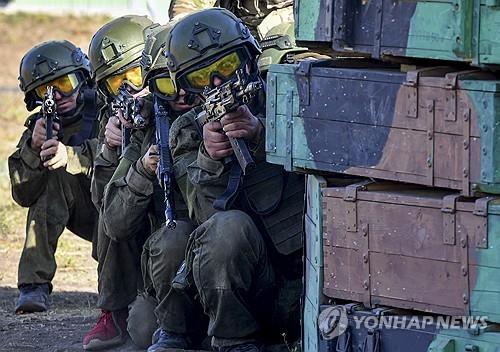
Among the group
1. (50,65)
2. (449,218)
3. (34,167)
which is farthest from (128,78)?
(449,218)

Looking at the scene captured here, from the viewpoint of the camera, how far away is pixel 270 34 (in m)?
6.99

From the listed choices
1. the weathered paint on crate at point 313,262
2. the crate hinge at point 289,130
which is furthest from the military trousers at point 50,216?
the crate hinge at point 289,130

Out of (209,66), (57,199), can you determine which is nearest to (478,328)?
(209,66)

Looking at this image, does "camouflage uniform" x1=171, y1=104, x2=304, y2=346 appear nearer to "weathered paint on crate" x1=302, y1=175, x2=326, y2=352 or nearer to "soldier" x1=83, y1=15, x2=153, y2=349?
"weathered paint on crate" x1=302, y1=175, x2=326, y2=352

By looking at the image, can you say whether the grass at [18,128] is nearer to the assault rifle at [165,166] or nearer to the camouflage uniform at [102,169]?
the camouflage uniform at [102,169]

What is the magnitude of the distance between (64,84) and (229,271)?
2.59m

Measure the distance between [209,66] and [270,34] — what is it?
102 centimetres

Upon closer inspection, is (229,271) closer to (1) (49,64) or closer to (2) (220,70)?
(2) (220,70)

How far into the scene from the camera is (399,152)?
197 inches

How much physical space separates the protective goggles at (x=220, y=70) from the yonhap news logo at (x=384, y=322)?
129cm

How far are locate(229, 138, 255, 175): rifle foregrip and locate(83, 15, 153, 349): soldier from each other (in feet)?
2.94

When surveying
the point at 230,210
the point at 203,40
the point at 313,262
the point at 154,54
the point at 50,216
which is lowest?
the point at 50,216

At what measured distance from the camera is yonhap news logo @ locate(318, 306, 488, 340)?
15.9 feet

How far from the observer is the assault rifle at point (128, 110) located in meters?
6.56
